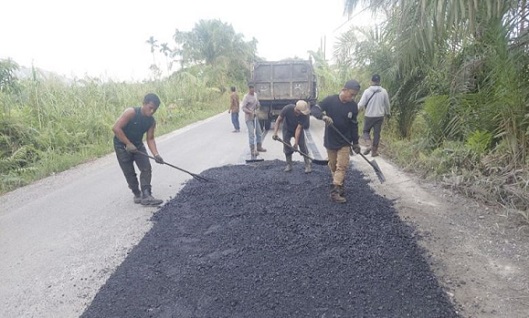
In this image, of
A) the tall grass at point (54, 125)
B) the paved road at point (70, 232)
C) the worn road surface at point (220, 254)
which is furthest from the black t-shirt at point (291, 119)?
the tall grass at point (54, 125)

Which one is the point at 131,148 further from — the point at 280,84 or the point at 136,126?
the point at 280,84

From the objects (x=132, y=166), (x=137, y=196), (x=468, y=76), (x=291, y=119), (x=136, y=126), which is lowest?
(x=137, y=196)

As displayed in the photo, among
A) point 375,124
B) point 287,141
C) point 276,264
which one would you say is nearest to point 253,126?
point 287,141

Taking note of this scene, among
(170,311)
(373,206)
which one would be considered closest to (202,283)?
(170,311)

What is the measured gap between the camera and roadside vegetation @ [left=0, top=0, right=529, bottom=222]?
14.8 ft

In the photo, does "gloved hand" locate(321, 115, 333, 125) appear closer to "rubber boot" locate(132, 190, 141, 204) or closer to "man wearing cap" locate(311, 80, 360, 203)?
"man wearing cap" locate(311, 80, 360, 203)

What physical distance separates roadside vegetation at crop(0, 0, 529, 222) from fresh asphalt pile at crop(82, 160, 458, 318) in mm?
1708

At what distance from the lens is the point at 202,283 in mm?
3008

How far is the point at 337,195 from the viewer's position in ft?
15.8

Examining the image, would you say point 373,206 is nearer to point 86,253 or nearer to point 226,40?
point 86,253

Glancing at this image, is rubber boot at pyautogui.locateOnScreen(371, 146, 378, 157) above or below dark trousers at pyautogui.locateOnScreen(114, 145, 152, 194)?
below

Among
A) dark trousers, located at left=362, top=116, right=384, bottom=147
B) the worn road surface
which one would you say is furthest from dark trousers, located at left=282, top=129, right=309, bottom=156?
dark trousers, located at left=362, top=116, right=384, bottom=147

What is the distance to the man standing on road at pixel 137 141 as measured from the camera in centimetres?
494

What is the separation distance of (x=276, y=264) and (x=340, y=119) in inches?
91.8
